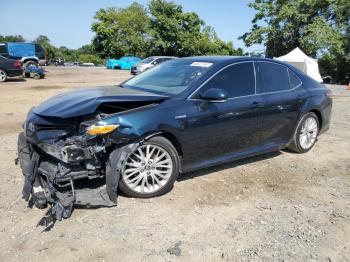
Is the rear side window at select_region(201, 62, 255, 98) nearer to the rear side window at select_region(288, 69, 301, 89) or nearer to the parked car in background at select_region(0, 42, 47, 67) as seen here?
the rear side window at select_region(288, 69, 301, 89)

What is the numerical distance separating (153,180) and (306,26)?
3217cm

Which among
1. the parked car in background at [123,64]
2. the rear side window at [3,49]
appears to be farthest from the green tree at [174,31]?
the rear side window at [3,49]

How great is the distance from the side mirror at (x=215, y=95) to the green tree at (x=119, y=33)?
146 ft

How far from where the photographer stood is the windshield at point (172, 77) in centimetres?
483

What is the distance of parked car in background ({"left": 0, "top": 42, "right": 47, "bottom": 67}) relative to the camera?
73.7ft

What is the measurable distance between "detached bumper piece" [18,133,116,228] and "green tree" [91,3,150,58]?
45.0 meters

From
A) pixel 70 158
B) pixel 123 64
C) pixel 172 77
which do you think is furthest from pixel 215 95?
pixel 123 64

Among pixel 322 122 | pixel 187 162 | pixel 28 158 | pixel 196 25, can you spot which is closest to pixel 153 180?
pixel 187 162

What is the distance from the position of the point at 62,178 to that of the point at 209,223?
1565 millimetres

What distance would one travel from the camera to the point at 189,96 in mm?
4582

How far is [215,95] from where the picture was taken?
4.52 meters

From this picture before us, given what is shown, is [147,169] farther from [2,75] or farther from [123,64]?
[123,64]

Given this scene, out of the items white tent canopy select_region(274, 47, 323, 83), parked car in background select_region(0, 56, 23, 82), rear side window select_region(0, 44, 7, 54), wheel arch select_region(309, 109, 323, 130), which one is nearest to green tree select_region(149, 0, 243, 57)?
white tent canopy select_region(274, 47, 323, 83)

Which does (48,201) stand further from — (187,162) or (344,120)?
(344,120)
